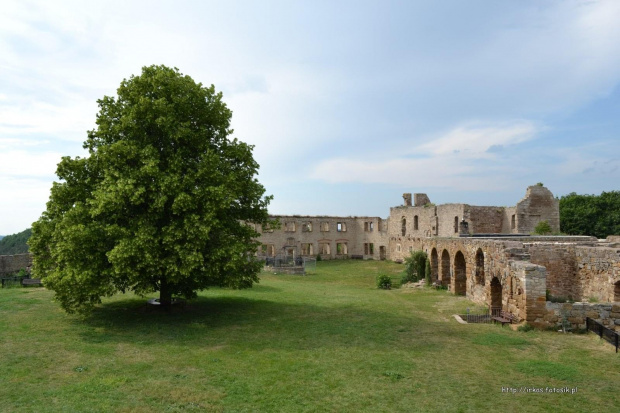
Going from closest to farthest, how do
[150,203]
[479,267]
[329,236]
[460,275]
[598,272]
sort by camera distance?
[150,203] → [598,272] → [479,267] → [460,275] → [329,236]

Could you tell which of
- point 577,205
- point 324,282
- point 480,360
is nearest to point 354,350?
point 480,360

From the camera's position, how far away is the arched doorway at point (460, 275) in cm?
2147

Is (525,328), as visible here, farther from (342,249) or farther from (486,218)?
(342,249)

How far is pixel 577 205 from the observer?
45.5m

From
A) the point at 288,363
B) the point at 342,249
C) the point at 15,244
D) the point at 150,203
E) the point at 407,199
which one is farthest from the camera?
the point at 15,244

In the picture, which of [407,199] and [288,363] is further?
[407,199]

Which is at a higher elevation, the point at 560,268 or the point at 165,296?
the point at 560,268

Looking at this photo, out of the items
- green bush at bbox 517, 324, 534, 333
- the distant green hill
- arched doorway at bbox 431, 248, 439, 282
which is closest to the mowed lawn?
green bush at bbox 517, 324, 534, 333

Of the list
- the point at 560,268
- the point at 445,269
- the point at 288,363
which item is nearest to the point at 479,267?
the point at 560,268

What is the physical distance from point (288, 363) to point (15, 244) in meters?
65.3

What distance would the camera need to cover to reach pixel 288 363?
32.1ft

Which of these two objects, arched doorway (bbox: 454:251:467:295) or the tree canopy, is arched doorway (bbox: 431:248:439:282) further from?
the tree canopy

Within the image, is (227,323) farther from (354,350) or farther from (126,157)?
(126,157)

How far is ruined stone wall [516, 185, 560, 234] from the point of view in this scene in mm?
31469
